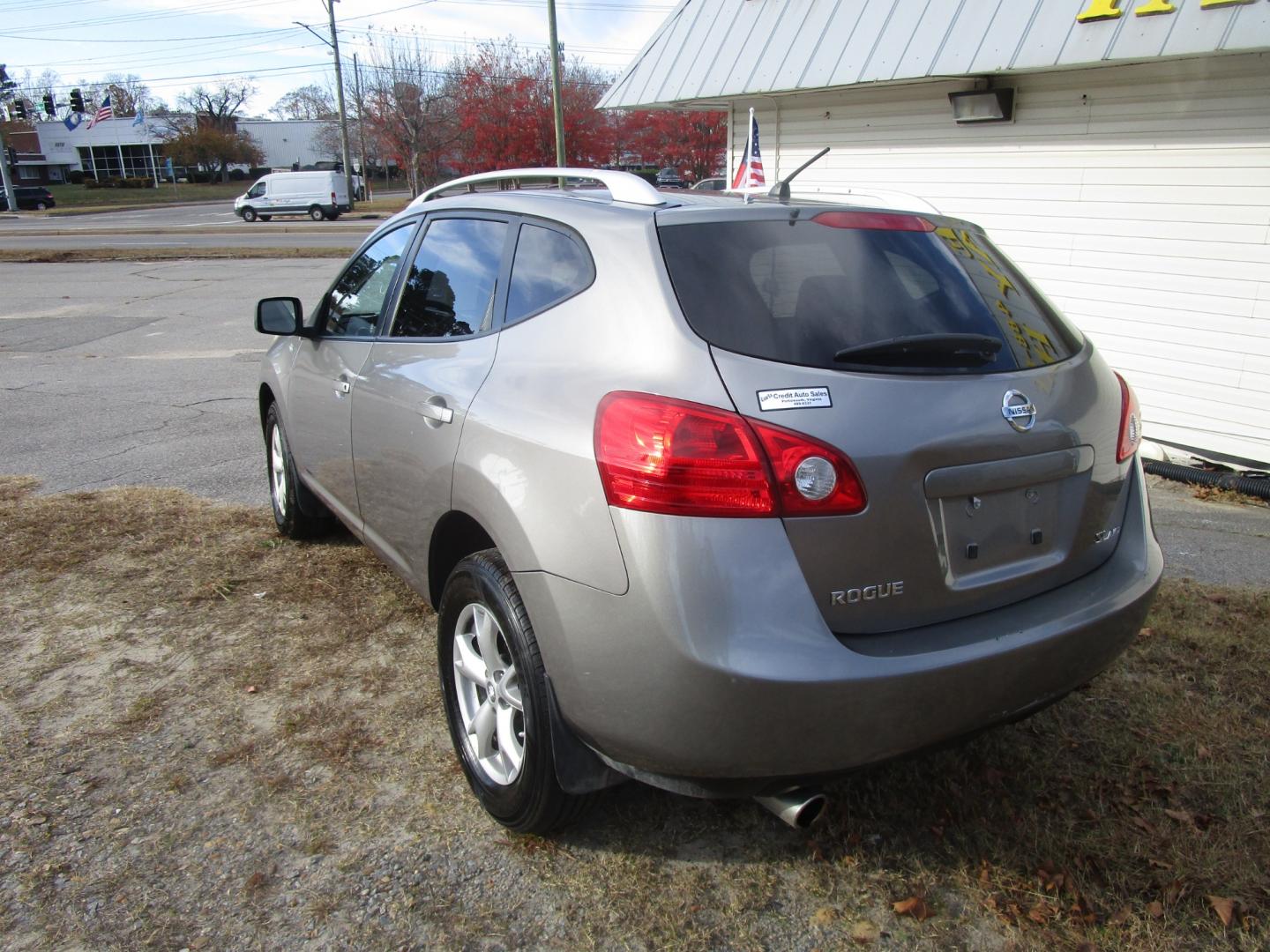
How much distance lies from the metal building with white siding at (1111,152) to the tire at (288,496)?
428cm

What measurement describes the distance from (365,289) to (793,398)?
2423 mm

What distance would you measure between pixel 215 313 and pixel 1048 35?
38.6 feet

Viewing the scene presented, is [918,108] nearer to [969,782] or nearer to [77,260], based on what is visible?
[969,782]

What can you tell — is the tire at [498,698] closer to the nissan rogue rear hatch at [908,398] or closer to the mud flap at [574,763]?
the mud flap at [574,763]

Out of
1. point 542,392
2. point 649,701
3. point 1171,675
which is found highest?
point 542,392

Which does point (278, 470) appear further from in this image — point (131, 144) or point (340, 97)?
point (131, 144)

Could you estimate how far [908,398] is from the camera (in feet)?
7.46

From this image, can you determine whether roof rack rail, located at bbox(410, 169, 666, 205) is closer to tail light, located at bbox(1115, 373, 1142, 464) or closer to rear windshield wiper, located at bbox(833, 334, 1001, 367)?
rear windshield wiper, located at bbox(833, 334, 1001, 367)

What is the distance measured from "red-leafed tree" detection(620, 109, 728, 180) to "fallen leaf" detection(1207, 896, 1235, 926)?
114 feet

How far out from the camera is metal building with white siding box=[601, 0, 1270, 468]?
20.6ft

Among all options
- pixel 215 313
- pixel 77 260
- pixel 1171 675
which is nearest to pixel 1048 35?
pixel 1171 675

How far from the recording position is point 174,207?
183ft

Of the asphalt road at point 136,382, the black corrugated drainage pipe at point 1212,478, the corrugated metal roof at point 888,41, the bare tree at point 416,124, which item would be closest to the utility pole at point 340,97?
the bare tree at point 416,124

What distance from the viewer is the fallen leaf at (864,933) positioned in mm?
2416
